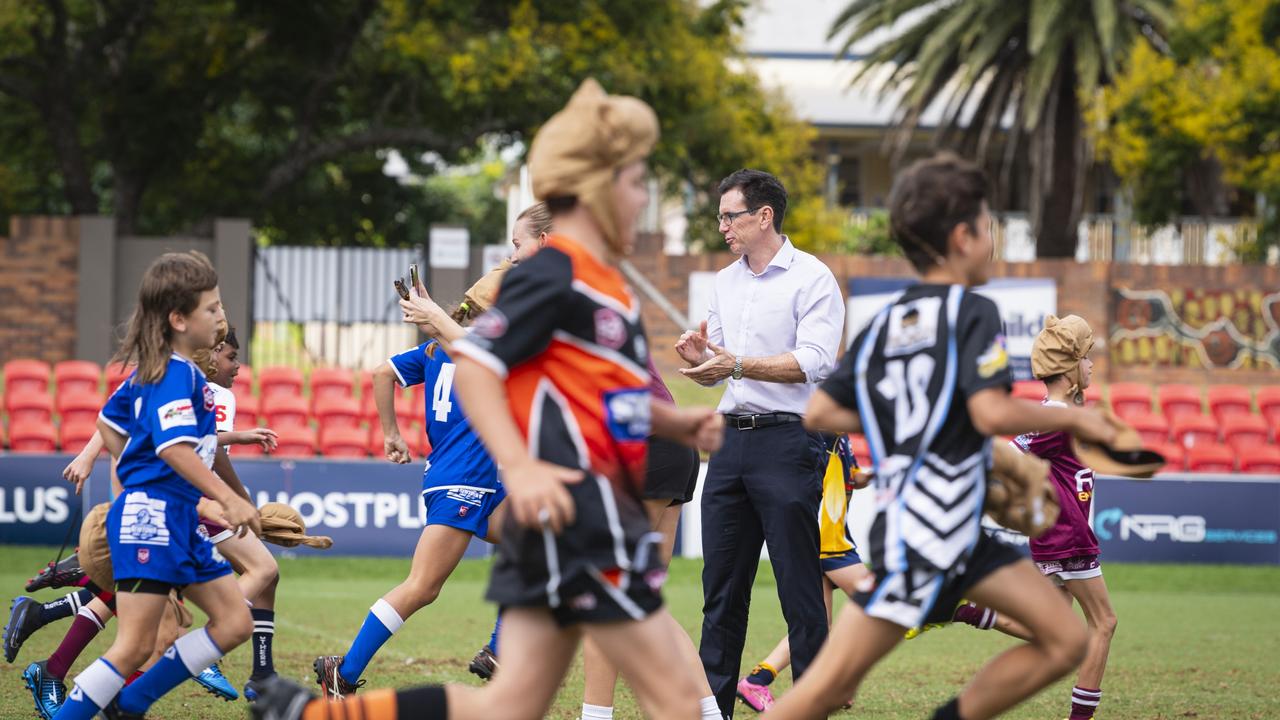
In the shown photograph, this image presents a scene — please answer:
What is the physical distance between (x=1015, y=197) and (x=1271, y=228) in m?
13.4

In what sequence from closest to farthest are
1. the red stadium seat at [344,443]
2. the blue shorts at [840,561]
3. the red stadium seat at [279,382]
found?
the blue shorts at [840,561]
the red stadium seat at [344,443]
the red stadium seat at [279,382]

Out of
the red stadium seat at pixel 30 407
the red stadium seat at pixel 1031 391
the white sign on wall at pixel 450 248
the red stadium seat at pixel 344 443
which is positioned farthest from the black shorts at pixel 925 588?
the white sign on wall at pixel 450 248

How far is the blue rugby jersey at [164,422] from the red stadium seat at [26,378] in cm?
1229

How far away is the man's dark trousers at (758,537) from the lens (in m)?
5.82

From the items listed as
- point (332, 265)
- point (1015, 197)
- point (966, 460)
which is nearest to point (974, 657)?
point (966, 460)

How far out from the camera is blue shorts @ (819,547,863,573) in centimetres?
689

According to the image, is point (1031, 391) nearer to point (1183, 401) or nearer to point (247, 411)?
point (1183, 401)

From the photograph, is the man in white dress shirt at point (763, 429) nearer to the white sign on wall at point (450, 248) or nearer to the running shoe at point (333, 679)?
the running shoe at point (333, 679)

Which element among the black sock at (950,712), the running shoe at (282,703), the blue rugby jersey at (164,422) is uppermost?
the blue rugby jersey at (164,422)

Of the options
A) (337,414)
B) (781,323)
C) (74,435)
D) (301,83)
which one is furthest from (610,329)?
(301,83)

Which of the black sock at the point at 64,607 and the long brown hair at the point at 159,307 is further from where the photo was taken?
the black sock at the point at 64,607

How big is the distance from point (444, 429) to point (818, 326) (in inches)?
65.6

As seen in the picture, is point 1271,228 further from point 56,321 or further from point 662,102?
point 56,321

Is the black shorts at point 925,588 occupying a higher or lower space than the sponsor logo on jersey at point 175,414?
lower
